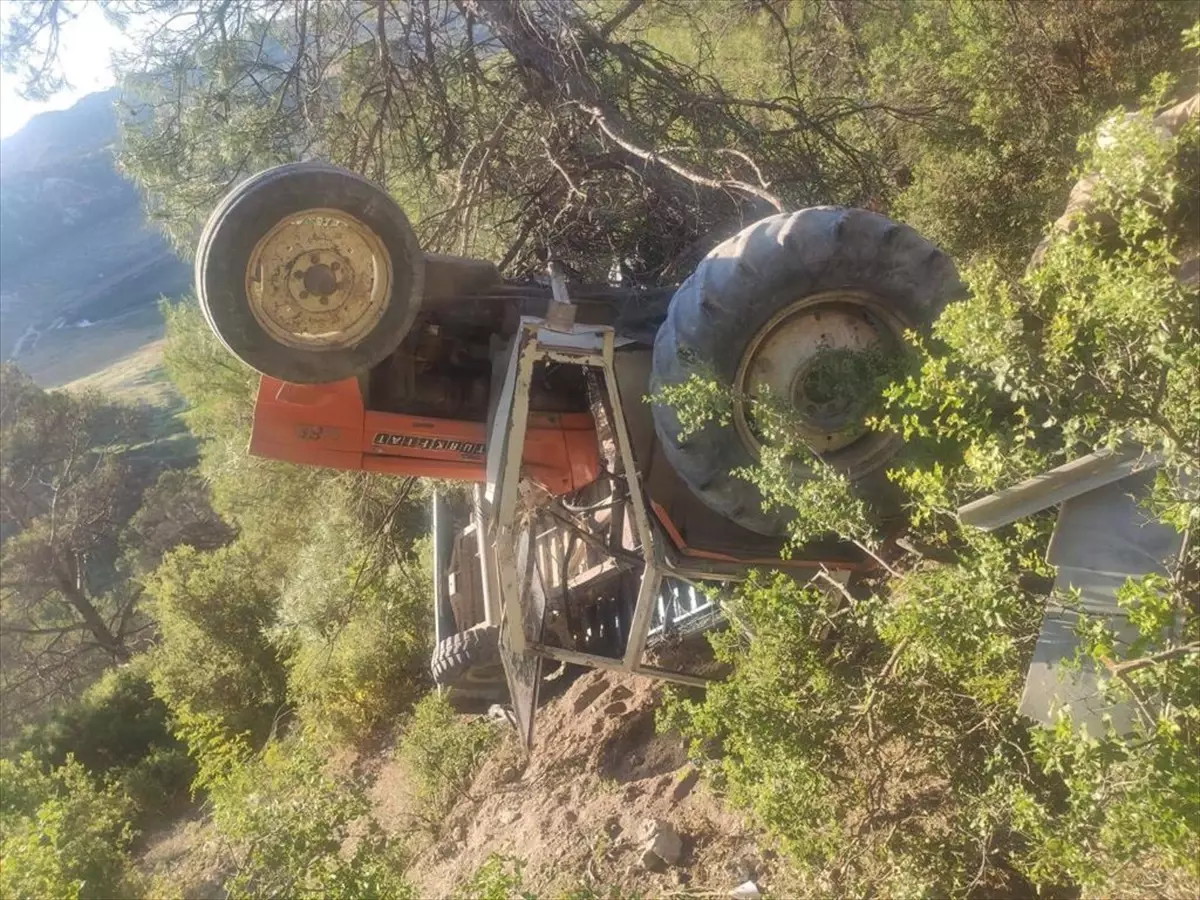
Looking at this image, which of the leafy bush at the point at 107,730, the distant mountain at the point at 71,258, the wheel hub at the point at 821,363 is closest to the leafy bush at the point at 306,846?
the wheel hub at the point at 821,363

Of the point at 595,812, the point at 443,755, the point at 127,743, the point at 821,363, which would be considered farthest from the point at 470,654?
the point at 127,743

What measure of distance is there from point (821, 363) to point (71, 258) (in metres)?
65.3

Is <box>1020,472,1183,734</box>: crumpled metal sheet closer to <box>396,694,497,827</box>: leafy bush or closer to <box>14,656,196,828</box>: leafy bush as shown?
<box>396,694,497,827</box>: leafy bush

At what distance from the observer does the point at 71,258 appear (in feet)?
182

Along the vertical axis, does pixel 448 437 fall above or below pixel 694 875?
above

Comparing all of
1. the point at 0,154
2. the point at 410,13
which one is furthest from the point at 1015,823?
the point at 0,154

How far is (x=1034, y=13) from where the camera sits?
556 centimetres

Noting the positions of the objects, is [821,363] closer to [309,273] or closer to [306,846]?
[309,273]

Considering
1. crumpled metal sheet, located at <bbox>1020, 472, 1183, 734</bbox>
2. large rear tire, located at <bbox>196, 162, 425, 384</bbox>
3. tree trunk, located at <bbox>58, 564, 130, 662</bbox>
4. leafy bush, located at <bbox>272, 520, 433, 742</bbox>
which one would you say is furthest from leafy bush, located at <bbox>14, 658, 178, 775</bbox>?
crumpled metal sheet, located at <bbox>1020, 472, 1183, 734</bbox>

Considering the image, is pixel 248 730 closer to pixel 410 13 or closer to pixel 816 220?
pixel 410 13

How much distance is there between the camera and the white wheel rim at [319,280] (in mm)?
2627

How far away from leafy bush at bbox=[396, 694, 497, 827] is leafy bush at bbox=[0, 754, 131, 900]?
6.52 ft

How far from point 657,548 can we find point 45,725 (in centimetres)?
1211

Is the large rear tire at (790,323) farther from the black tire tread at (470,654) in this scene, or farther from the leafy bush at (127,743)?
the leafy bush at (127,743)
